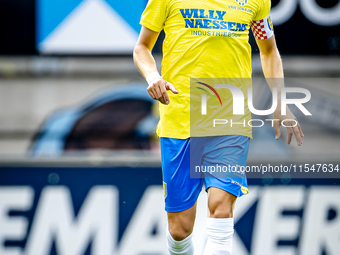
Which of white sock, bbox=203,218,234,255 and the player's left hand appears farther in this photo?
the player's left hand

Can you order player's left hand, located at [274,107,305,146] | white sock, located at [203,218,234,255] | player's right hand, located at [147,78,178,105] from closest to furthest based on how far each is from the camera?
1. player's right hand, located at [147,78,178,105]
2. white sock, located at [203,218,234,255]
3. player's left hand, located at [274,107,305,146]

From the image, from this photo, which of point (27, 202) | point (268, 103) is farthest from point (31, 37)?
point (268, 103)

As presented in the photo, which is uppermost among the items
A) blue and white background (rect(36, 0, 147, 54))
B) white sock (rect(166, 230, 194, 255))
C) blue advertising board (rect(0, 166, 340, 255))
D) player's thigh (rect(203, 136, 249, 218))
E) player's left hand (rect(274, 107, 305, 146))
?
blue and white background (rect(36, 0, 147, 54))

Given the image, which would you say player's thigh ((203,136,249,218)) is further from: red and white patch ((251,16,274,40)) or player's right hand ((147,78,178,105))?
red and white patch ((251,16,274,40))

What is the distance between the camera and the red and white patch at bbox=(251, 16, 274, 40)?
103 inches

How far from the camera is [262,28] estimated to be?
2.62m

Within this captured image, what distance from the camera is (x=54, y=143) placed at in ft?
17.9

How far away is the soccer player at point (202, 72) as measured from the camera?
2.39 metres

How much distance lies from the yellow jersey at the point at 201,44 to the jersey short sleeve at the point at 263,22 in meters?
0.01

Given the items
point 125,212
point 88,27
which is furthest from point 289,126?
point 88,27

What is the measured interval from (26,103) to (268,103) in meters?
3.24

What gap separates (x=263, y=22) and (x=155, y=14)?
2.26 feet

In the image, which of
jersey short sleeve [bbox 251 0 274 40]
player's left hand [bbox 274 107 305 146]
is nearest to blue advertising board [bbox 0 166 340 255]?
player's left hand [bbox 274 107 305 146]

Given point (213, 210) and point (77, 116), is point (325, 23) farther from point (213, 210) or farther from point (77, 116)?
point (213, 210)
